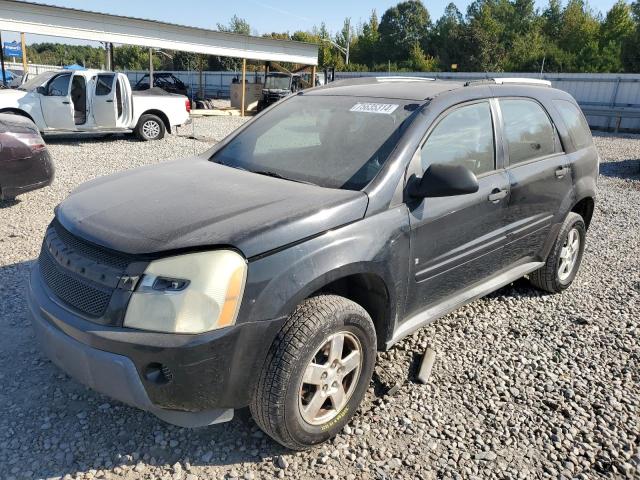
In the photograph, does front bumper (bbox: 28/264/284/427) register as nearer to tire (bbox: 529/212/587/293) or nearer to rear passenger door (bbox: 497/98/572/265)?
rear passenger door (bbox: 497/98/572/265)

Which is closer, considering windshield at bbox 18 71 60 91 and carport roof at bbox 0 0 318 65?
windshield at bbox 18 71 60 91

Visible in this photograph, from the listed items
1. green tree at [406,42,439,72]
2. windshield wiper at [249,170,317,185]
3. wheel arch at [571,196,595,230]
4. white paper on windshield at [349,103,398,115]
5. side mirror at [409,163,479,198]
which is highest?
green tree at [406,42,439,72]

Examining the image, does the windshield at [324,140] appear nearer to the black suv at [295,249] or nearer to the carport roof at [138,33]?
the black suv at [295,249]

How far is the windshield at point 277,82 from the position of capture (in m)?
25.8

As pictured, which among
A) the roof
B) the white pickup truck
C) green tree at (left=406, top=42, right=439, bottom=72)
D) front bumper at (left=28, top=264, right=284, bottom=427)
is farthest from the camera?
green tree at (left=406, top=42, right=439, bottom=72)

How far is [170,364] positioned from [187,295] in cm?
29

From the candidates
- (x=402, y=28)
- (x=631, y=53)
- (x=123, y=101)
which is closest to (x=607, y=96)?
(x=631, y=53)

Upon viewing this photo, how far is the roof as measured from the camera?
3.39 metres

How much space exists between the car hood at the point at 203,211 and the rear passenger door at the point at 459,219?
1.83ft

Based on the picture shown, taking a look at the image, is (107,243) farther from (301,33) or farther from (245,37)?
(301,33)

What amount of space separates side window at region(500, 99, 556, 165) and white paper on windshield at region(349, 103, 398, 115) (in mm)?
971

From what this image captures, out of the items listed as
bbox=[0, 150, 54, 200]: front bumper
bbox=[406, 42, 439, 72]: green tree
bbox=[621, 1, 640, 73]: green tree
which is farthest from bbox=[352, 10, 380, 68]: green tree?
bbox=[0, 150, 54, 200]: front bumper

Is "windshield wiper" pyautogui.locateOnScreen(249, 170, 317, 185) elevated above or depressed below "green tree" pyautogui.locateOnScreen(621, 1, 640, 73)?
below

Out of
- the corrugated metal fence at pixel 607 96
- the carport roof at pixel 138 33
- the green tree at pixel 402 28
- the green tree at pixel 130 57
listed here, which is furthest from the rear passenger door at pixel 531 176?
the green tree at pixel 402 28
